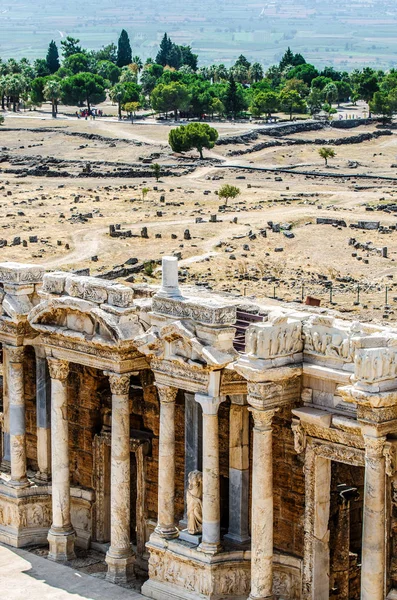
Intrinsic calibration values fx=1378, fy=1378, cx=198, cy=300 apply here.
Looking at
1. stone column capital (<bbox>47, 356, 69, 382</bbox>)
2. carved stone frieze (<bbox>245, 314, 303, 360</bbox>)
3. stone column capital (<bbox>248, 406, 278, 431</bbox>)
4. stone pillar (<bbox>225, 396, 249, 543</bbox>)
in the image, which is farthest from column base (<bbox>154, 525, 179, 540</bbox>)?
carved stone frieze (<bbox>245, 314, 303, 360</bbox>)

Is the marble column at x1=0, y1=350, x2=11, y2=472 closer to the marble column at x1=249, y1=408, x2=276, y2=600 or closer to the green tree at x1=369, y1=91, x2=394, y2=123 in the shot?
the marble column at x1=249, y1=408, x2=276, y2=600

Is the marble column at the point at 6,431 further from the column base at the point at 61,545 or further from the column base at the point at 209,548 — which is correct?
the column base at the point at 209,548

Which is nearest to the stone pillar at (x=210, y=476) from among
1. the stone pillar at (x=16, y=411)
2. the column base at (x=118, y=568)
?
the column base at (x=118, y=568)

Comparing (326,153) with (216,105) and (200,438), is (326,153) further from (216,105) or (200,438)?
(200,438)

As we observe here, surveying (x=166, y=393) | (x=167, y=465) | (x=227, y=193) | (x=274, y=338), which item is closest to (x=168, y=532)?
(x=167, y=465)

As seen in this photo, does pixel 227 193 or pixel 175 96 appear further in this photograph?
pixel 175 96

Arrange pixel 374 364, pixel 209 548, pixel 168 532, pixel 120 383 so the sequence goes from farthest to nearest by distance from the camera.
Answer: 1. pixel 120 383
2. pixel 168 532
3. pixel 209 548
4. pixel 374 364
